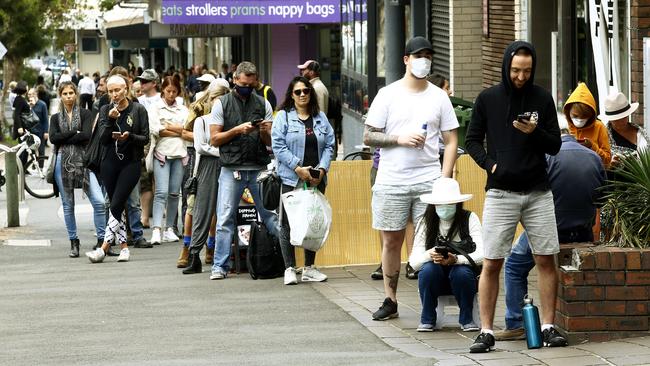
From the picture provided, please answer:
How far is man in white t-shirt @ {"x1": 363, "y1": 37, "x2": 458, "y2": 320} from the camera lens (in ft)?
33.8

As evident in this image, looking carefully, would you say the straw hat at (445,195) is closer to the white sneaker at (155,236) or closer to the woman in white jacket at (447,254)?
the woman in white jacket at (447,254)

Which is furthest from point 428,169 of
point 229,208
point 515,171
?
point 229,208

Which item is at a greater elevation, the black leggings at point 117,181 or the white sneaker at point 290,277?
the black leggings at point 117,181

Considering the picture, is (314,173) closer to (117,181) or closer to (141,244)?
(117,181)

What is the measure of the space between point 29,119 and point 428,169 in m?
19.6

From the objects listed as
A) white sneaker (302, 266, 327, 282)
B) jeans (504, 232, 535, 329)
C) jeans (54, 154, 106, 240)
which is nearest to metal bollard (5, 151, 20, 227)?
jeans (54, 154, 106, 240)

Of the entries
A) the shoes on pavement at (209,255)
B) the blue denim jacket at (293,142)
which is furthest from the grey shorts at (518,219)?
the shoes on pavement at (209,255)

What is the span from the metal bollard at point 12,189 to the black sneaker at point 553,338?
38.0 feet

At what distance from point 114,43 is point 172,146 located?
1599 inches

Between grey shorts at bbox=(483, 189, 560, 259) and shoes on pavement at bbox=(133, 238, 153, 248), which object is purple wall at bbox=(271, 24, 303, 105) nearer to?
shoes on pavement at bbox=(133, 238, 153, 248)

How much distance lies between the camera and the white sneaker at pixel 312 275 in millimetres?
12531

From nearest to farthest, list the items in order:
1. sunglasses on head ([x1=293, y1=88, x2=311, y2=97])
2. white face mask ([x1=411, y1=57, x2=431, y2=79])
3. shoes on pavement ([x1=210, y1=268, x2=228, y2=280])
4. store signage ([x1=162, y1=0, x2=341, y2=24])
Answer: white face mask ([x1=411, y1=57, x2=431, y2=79])
sunglasses on head ([x1=293, y1=88, x2=311, y2=97])
shoes on pavement ([x1=210, y1=268, x2=228, y2=280])
store signage ([x1=162, y1=0, x2=341, y2=24])

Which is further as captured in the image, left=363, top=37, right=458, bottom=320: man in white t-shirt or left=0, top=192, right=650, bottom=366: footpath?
left=363, top=37, right=458, bottom=320: man in white t-shirt

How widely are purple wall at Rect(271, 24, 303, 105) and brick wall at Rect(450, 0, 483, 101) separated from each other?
52.3 ft
